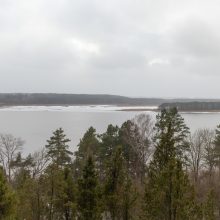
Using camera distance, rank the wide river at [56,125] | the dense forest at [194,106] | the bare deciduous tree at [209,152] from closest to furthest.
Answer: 1. the bare deciduous tree at [209,152]
2. the wide river at [56,125]
3. the dense forest at [194,106]

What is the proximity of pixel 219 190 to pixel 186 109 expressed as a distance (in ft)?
455

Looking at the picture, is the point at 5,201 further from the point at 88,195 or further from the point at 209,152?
the point at 209,152

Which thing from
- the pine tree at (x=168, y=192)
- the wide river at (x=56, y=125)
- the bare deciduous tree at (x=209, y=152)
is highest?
the pine tree at (x=168, y=192)

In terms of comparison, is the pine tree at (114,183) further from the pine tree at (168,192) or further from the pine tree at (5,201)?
the pine tree at (5,201)

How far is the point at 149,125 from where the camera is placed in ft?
122

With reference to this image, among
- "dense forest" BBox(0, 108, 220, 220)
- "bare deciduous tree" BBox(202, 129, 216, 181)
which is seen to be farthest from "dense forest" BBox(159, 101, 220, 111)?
"dense forest" BBox(0, 108, 220, 220)

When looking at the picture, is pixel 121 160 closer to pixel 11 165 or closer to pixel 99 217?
pixel 99 217

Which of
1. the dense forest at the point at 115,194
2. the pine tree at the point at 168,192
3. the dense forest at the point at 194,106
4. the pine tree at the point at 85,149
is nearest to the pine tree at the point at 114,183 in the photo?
the dense forest at the point at 115,194

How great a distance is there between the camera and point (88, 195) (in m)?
18.4

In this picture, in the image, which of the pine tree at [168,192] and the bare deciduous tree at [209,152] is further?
the bare deciduous tree at [209,152]

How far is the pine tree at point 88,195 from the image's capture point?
1830 cm

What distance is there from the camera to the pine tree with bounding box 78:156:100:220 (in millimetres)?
18297

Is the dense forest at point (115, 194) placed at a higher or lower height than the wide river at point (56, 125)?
higher

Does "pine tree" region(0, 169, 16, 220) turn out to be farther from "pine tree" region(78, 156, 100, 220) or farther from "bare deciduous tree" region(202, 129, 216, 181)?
"bare deciduous tree" region(202, 129, 216, 181)
